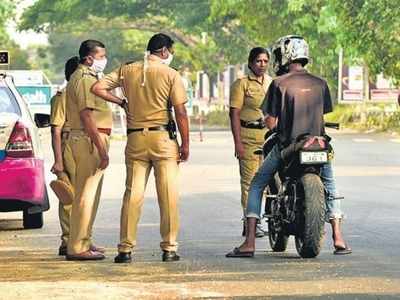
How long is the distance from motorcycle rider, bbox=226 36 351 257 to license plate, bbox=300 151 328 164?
0.87ft

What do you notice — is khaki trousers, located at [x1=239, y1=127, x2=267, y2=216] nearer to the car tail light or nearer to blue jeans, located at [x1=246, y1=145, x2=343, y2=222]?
blue jeans, located at [x1=246, y1=145, x2=343, y2=222]

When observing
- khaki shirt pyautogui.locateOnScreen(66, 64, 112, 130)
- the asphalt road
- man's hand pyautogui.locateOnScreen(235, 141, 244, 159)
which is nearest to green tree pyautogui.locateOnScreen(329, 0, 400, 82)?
the asphalt road

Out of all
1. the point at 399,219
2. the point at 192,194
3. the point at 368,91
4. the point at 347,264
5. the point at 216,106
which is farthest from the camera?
the point at 216,106

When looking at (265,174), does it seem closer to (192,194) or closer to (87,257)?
(87,257)

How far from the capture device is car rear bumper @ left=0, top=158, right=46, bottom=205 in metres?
14.8

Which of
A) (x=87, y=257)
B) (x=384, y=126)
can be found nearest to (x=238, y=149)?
(x=87, y=257)

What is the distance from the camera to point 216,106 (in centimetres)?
8162

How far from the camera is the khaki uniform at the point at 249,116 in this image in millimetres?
14172

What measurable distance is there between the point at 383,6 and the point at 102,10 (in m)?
28.6

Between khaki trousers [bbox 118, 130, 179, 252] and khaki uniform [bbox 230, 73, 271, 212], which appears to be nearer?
→ khaki trousers [bbox 118, 130, 179, 252]

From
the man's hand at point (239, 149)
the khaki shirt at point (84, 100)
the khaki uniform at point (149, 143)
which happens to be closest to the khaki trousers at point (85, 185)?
the khaki shirt at point (84, 100)

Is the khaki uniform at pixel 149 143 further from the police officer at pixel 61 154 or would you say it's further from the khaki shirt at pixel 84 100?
the police officer at pixel 61 154

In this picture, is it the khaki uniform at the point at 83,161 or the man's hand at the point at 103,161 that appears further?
the khaki uniform at the point at 83,161

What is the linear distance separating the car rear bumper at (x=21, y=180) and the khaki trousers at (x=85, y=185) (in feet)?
6.63
